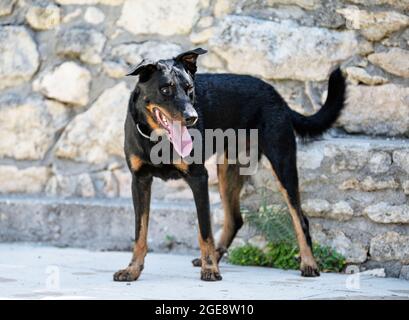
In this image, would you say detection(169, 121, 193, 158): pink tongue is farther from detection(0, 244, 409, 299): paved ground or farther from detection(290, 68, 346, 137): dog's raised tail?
detection(290, 68, 346, 137): dog's raised tail

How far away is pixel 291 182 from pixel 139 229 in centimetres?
99

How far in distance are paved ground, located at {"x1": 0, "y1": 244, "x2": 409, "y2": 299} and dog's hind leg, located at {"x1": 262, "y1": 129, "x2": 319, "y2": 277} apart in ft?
0.46

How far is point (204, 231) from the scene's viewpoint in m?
4.39

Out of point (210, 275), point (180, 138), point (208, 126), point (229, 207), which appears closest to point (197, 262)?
point (229, 207)

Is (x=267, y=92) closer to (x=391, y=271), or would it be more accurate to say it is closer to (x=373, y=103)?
(x=373, y=103)

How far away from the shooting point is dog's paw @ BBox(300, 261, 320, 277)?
15.2 ft

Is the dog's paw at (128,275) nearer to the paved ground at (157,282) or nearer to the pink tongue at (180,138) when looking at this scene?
the paved ground at (157,282)

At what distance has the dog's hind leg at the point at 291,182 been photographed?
4.71 meters

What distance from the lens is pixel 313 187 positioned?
5043mm

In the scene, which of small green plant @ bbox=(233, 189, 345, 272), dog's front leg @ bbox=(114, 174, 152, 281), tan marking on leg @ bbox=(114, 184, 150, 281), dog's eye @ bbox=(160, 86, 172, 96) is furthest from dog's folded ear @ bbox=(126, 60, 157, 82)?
small green plant @ bbox=(233, 189, 345, 272)

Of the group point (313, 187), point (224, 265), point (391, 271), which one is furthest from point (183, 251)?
point (391, 271)

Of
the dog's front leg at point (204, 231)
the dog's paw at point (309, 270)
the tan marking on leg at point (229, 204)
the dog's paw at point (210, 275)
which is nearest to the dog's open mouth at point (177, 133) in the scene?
the dog's front leg at point (204, 231)

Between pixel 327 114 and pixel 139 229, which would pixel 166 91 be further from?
pixel 327 114

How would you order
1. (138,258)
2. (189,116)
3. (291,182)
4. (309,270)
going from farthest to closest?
1. (291,182)
2. (309,270)
3. (138,258)
4. (189,116)
